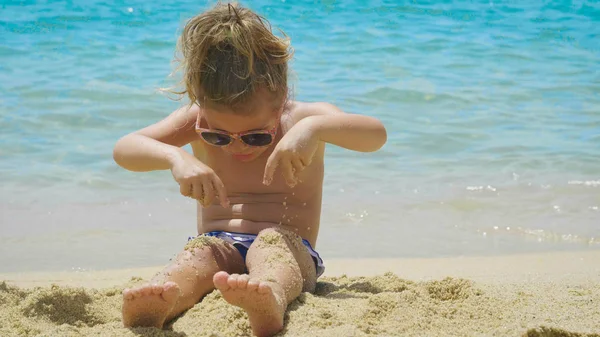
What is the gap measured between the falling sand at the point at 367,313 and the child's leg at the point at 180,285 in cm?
4

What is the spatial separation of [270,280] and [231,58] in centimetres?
83

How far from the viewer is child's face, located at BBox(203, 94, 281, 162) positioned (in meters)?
2.86

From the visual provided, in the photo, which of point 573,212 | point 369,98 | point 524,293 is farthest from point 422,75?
point 524,293

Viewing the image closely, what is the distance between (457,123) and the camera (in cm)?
688

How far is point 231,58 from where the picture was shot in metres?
2.88

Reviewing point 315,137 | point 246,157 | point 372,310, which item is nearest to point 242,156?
point 246,157

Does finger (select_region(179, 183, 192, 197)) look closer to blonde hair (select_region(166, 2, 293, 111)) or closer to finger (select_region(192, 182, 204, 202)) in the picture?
finger (select_region(192, 182, 204, 202))

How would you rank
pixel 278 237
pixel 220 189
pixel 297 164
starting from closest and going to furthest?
pixel 220 189, pixel 297 164, pixel 278 237

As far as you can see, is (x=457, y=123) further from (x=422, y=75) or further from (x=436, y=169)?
(x=422, y=75)

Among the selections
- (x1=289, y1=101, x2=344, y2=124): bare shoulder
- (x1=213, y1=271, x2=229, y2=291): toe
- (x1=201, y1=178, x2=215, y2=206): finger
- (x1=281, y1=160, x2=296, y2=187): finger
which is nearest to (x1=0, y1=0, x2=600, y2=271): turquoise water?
(x1=289, y1=101, x2=344, y2=124): bare shoulder

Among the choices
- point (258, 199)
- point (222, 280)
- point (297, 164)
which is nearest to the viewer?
point (222, 280)

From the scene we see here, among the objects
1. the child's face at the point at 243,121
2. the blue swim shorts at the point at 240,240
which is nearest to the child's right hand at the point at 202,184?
the child's face at the point at 243,121

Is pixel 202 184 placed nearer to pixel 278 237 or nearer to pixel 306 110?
pixel 278 237

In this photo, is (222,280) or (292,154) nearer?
(222,280)
